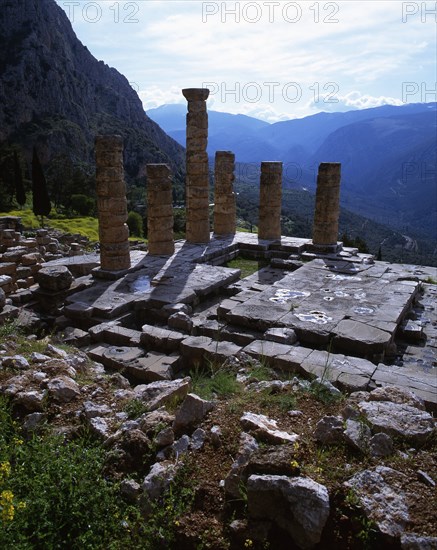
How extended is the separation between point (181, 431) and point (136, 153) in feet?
238

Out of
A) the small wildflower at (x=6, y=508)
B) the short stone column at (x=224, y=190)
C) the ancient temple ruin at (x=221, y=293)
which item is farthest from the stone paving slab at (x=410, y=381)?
the short stone column at (x=224, y=190)

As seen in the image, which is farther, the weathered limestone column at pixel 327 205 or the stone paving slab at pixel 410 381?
the weathered limestone column at pixel 327 205

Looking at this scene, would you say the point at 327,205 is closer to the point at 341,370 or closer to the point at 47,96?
the point at 341,370

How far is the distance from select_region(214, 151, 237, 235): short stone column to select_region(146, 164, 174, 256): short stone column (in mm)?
3554

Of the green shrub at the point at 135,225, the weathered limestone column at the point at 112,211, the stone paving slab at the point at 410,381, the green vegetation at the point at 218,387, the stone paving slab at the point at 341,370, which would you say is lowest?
the green shrub at the point at 135,225

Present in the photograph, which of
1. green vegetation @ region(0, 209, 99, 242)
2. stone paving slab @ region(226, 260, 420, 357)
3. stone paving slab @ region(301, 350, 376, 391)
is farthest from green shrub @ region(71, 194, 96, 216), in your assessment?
stone paving slab @ region(301, 350, 376, 391)

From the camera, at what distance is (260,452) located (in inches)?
141

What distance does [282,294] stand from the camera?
1095 cm

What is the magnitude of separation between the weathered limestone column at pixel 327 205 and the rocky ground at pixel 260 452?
11.7 m

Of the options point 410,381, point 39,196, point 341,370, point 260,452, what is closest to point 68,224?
point 39,196

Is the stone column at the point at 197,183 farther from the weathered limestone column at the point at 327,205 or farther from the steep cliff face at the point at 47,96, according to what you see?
the steep cliff face at the point at 47,96

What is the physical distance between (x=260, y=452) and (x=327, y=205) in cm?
1391

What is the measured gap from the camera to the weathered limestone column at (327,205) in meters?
16.2

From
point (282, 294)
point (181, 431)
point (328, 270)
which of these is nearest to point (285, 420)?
point (181, 431)
